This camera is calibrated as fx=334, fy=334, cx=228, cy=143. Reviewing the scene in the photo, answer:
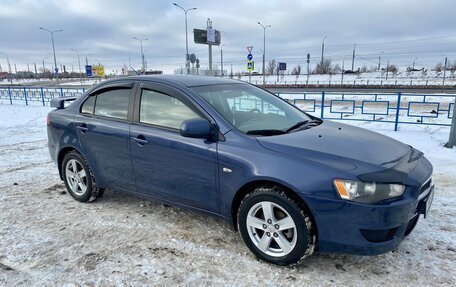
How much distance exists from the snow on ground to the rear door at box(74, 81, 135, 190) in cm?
51

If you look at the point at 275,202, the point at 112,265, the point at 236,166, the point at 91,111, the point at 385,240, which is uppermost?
the point at 91,111

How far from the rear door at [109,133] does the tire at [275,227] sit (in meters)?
1.49

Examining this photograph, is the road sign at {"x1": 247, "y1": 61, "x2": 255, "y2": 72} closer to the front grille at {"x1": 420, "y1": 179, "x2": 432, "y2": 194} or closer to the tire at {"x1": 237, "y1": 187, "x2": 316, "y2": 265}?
the front grille at {"x1": 420, "y1": 179, "x2": 432, "y2": 194}

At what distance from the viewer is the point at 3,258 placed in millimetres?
3031

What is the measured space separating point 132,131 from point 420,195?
276 cm

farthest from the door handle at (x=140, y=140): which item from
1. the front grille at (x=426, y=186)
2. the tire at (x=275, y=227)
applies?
the front grille at (x=426, y=186)

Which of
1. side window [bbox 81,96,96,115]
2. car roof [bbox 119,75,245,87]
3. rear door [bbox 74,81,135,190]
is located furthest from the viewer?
side window [bbox 81,96,96,115]

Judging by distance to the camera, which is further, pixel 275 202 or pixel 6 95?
pixel 6 95

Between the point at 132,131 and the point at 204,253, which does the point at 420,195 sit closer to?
the point at 204,253

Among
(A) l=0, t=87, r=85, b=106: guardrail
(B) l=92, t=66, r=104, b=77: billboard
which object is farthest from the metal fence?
(B) l=92, t=66, r=104, b=77: billboard

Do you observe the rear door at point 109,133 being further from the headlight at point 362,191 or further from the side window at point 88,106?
the headlight at point 362,191

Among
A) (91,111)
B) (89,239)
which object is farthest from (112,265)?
(91,111)

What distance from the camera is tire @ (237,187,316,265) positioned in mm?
2639

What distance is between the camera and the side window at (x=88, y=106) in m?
4.13
